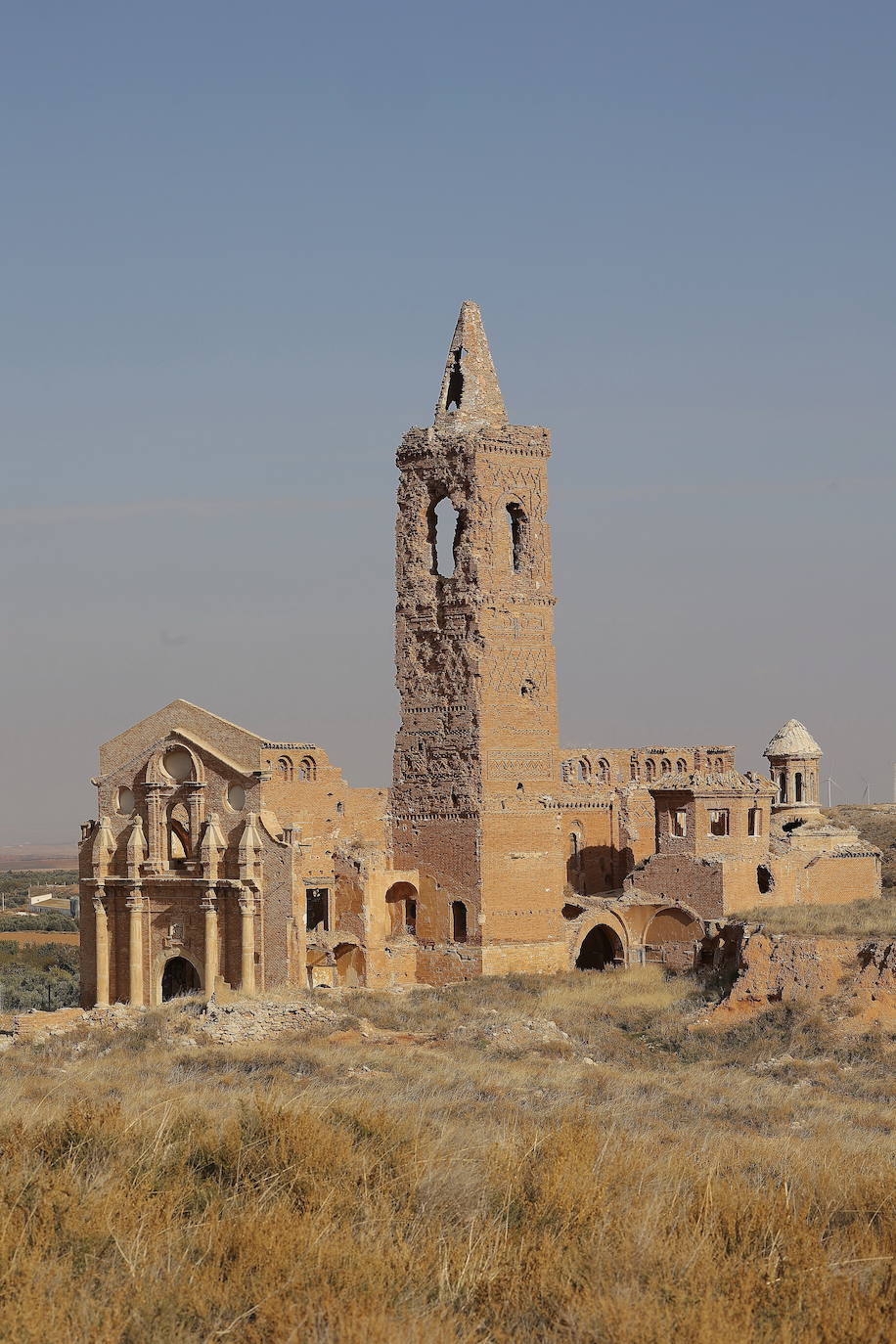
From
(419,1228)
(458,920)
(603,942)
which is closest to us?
(419,1228)

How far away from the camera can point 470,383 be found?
132ft

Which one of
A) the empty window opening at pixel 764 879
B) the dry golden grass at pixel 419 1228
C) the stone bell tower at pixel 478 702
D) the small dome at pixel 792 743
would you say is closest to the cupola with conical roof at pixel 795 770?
the small dome at pixel 792 743

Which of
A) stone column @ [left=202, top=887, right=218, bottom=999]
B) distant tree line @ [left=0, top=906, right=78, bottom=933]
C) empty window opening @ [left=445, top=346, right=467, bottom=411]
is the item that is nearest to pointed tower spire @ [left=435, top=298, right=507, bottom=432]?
empty window opening @ [left=445, top=346, right=467, bottom=411]

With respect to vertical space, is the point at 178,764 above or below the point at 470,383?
below

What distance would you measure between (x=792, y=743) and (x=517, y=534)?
1978 cm

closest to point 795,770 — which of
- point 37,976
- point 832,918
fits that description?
point 832,918

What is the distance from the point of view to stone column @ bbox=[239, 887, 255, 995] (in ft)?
119

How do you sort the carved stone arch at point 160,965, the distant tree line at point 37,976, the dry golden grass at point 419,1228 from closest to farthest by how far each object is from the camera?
the dry golden grass at point 419,1228
the carved stone arch at point 160,965
the distant tree line at point 37,976

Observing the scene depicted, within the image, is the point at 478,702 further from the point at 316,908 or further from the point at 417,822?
the point at 316,908

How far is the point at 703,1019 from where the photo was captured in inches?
1291

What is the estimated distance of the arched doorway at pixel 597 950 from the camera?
43.0m

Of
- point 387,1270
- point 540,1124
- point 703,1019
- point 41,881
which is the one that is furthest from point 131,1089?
point 41,881

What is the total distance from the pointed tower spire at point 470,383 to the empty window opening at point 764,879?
1312 centimetres

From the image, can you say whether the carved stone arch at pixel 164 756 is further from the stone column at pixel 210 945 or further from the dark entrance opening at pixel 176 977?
the dark entrance opening at pixel 176 977
